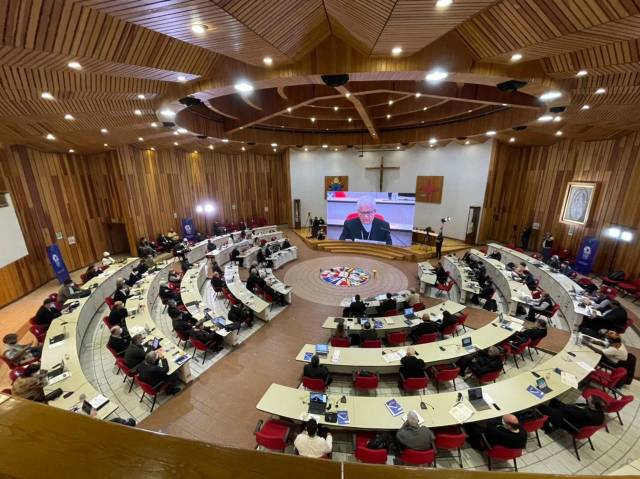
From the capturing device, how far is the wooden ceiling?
11.0 feet

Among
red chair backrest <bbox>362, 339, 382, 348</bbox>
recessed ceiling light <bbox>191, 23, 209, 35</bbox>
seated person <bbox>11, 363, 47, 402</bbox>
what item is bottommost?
red chair backrest <bbox>362, 339, 382, 348</bbox>

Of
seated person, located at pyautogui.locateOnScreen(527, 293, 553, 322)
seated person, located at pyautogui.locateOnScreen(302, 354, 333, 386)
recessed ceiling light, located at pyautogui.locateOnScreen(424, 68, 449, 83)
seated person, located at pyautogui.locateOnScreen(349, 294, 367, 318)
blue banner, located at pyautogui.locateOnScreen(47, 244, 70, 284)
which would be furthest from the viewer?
blue banner, located at pyautogui.locateOnScreen(47, 244, 70, 284)

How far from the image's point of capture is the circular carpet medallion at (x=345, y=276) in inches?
475

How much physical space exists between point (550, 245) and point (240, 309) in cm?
1466

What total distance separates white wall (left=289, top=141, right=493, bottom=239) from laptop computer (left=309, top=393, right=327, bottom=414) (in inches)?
595

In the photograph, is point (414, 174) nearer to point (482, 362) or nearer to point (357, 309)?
point (357, 309)

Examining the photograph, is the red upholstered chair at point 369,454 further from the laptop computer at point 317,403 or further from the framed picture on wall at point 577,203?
the framed picture on wall at point 577,203

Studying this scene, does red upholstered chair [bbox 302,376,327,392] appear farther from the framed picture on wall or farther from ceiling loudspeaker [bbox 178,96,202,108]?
the framed picture on wall

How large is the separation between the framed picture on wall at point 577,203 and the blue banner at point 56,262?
22.6 meters

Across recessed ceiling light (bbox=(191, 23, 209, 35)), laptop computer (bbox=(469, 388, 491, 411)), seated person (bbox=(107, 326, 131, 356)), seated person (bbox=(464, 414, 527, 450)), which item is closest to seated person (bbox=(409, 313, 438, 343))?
laptop computer (bbox=(469, 388, 491, 411))

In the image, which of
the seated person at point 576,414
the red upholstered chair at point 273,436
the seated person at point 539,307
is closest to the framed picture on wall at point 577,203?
the seated person at point 539,307

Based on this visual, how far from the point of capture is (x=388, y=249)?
16.2m

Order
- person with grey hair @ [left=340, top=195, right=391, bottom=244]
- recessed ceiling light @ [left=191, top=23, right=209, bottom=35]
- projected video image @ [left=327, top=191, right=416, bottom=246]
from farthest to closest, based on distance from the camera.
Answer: person with grey hair @ [left=340, top=195, right=391, bottom=244]
projected video image @ [left=327, top=191, right=416, bottom=246]
recessed ceiling light @ [left=191, top=23, right=209, bottom=35]

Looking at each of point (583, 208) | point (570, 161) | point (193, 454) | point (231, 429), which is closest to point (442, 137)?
point (570, 161)
